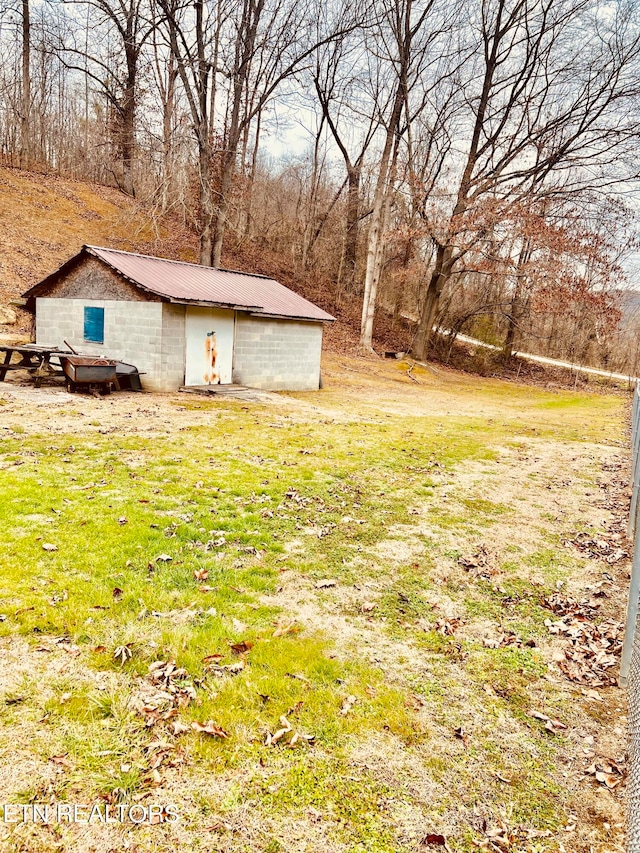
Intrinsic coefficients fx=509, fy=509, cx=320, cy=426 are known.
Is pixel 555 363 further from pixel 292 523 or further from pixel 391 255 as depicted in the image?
pixel 292 523

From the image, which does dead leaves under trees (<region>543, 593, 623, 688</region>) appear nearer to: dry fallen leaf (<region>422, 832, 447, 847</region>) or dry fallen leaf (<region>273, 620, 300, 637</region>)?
dry fallen leaf (<region>422, 832, 447, 847</region>)

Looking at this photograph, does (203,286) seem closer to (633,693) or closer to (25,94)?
(633,693)

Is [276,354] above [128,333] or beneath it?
beneath

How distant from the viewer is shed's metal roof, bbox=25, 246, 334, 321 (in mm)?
13367

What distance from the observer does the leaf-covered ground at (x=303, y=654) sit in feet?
7.97

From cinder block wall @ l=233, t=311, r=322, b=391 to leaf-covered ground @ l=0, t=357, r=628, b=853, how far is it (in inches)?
326

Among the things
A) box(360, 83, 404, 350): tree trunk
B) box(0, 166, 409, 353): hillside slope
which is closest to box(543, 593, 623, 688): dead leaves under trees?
box(0, 166, 409, 353): hillside slope

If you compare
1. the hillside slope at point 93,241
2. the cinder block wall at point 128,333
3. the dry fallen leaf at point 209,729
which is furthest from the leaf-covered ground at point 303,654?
the hillside slope at point 93,241

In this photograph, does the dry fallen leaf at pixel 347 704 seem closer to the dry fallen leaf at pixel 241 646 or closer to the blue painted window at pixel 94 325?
the dry fallen leaf at pixel 241 646

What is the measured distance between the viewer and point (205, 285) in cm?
1521

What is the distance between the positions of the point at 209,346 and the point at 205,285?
2.06 m

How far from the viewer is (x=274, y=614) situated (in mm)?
3969

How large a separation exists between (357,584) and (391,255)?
1158 inches

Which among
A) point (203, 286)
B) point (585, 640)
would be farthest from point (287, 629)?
point (203, 286)
